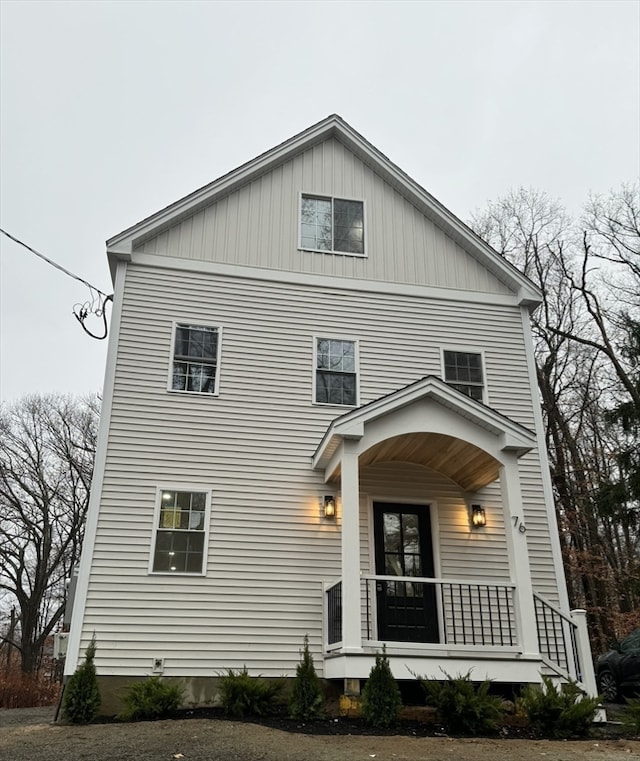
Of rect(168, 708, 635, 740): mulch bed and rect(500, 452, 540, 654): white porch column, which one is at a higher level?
rect(500, 452, 540, 654): white porch column

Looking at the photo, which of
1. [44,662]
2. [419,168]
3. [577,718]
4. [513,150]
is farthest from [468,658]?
[513,150]

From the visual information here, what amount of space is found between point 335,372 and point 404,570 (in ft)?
10.6

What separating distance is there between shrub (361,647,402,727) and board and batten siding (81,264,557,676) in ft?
5.63

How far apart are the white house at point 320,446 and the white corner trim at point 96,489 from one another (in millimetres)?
34

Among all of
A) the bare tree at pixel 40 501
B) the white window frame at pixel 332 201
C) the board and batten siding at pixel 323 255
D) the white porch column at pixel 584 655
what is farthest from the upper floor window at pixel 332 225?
the bare tree at pixel 40 501

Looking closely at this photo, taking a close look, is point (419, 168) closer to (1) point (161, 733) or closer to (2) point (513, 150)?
(2) point (513, 150)

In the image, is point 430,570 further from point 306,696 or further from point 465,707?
point 306,696

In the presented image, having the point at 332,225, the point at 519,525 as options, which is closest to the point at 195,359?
the point at 332,225

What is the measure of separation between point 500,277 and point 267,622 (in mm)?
7131

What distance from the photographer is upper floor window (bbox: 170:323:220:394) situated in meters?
10.2

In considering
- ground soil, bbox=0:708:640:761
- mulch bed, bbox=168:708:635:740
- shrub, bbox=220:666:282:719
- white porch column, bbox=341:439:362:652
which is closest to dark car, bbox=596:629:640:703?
mulch bed, bbox=168:708:635:740

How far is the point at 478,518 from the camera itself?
10.1m

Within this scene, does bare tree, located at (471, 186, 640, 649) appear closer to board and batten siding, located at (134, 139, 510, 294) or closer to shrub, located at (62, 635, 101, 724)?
board and batten siding, located at (134, 139, 510, 294)

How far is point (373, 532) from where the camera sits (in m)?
9.91
